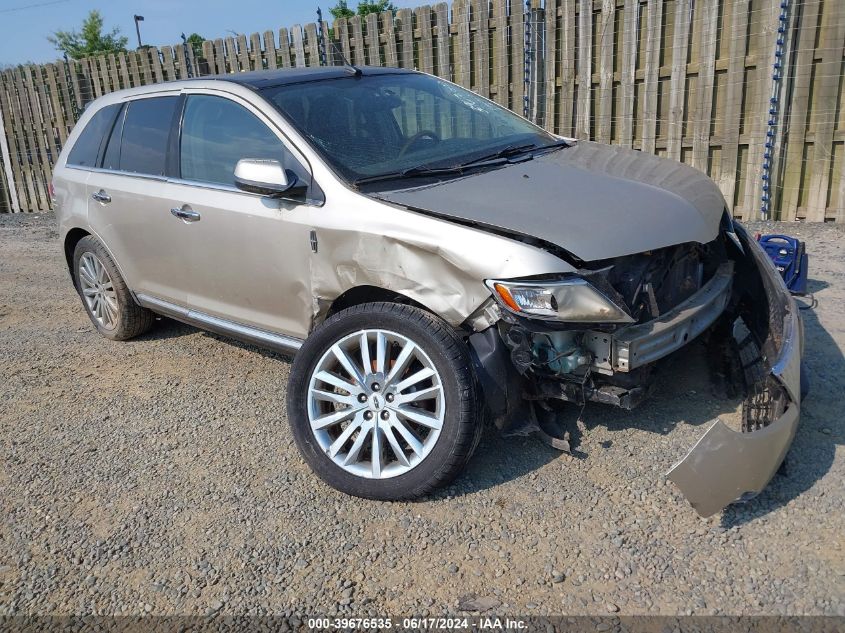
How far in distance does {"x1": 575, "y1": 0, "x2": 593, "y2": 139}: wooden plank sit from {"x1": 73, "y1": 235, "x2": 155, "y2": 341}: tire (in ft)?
17.1

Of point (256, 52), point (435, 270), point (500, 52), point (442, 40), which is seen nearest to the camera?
point (435, 270)

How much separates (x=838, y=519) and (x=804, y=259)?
2801 millimetres

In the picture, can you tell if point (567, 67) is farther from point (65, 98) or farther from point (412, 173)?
point (65, 98)

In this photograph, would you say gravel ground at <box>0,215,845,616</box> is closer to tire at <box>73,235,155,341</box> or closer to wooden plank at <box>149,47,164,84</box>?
tire at <box>73,235,155,341</box>

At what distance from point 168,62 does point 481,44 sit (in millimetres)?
5463


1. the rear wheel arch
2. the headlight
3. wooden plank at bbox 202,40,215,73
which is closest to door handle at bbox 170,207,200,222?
the rear wheel arch

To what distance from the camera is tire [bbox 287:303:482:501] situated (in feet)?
10.4

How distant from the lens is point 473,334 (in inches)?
127

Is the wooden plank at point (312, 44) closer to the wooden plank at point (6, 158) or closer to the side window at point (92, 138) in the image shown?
the side window at point (92, 138)

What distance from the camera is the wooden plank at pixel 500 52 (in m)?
8.38

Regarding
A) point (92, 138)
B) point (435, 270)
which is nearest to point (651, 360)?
point (435, 270)

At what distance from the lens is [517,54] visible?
8.42m

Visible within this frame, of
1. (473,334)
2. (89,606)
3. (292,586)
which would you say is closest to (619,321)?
(473,334)

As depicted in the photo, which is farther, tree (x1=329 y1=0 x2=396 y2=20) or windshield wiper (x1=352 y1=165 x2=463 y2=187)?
tree (x1=329 y1=0 x2=396 y2=20)
